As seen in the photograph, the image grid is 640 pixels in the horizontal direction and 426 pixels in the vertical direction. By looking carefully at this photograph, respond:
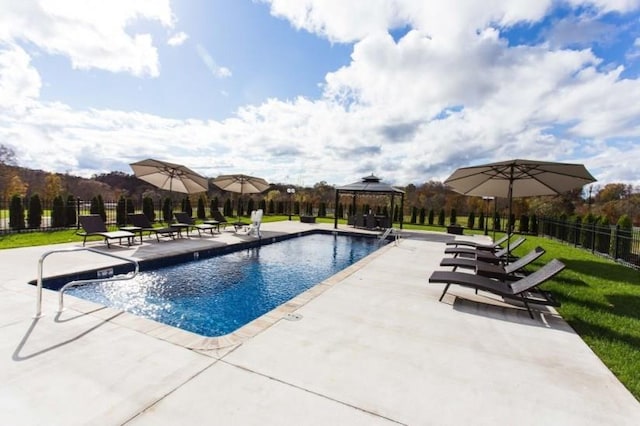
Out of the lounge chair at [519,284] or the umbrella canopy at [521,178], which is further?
the umbrella canopy at [521,178]

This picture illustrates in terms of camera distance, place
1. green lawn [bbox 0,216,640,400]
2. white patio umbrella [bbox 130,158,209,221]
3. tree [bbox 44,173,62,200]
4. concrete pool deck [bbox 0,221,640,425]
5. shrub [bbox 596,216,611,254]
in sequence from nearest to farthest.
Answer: concrete pool deck [bbox 0,221,640,425] → green lawn [bbox 0,216,640,400] → shrub [bbox 596,216,611,254] → white patio umbrella [bbox 130,158,209,221] → tree [bbox 44,173,62,200]

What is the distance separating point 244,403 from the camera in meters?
2.31

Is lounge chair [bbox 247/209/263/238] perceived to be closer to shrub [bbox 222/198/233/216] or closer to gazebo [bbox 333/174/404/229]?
gazebo [bbox 333/174/404/229]

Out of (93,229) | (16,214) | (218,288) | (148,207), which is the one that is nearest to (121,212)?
(148,207)

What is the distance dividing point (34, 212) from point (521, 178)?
16682 millimetres

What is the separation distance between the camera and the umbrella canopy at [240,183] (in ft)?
50.4

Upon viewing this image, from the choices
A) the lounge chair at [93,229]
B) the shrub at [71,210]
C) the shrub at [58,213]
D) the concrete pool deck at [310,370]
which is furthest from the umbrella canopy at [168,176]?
the concrete pool deck at [310,370]

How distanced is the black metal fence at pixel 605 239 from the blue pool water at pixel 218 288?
7937 millimetres

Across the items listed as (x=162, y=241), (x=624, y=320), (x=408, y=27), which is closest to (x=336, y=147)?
(x=408, y=27)

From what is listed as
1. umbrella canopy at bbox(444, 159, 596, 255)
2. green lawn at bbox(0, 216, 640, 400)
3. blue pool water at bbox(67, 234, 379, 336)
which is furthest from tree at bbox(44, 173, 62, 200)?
umbrella canopy at bbox(444, 159, 596, 255)

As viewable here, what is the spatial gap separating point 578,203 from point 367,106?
32102 mm

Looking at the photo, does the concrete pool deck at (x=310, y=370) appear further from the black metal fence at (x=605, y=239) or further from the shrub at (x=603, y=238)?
the shrub at (x=603, y=238)

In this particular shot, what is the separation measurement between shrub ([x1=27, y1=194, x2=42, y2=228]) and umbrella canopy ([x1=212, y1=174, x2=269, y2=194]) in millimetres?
6806

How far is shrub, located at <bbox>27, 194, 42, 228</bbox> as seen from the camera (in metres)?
11.6
